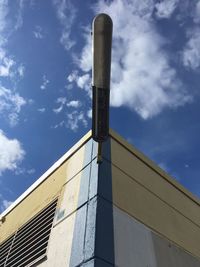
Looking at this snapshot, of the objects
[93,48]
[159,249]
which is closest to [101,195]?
[159,249]

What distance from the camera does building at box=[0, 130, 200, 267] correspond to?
14.5 feet

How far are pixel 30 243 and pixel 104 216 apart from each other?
1.82 metres

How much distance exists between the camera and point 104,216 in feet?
15.1

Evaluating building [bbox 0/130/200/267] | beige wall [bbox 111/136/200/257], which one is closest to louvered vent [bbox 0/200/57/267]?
building [bbox 0/130/200/267]

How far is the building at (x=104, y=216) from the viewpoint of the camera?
14.5 ft

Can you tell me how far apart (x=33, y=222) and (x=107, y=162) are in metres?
1.91

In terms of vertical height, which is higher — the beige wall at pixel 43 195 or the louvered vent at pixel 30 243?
the beige wall at pixel 43 195

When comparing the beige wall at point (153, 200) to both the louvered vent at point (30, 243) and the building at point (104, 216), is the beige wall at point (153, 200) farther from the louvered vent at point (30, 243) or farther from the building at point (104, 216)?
the louvered vent at point (30, 243)

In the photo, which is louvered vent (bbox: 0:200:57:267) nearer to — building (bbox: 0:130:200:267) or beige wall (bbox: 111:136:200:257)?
building (bbox: 0:130:200:267)

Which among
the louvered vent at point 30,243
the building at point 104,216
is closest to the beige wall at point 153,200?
the building at point 104,216

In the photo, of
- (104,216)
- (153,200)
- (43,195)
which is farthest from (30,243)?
(153,200)

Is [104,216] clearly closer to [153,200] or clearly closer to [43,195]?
[153,200]

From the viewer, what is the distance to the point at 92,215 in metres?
4.52

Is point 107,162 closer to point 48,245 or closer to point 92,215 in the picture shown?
point 92,215
